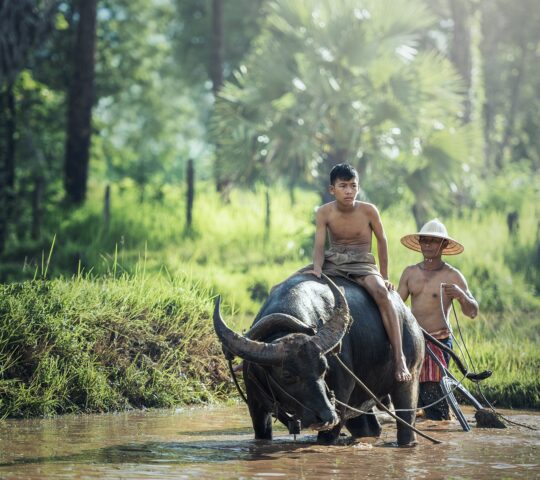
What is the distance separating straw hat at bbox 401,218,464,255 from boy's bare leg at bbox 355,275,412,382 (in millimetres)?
1480

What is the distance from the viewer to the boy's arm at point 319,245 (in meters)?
8.54

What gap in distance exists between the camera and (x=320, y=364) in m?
7.61

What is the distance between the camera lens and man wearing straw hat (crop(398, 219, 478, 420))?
10203 mm

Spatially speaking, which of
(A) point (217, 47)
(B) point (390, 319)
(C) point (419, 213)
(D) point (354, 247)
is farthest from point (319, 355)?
(A) point (217, 47)

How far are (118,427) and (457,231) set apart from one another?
15.2m

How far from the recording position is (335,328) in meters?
7.67

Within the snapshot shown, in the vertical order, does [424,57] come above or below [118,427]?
above

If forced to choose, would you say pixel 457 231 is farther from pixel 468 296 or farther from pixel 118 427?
pixel 118 427

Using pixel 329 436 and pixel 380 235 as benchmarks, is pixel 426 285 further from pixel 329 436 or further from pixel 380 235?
pixel 329 436

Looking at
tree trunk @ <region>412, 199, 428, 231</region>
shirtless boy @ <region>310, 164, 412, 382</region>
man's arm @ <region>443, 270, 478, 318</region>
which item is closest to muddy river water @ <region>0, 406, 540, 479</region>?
shirtless boy @ <region>310, 164, 412, 382</region>

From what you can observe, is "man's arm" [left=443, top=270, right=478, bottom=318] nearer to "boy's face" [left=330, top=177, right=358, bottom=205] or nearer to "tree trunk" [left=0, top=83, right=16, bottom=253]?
"boy's face" [left=330, top=177, right=358, bottom=205]

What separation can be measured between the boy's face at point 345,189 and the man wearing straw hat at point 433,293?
172cm

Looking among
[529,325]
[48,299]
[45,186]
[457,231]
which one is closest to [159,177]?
[45,186]

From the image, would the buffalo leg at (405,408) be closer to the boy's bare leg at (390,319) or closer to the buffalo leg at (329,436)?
the boy's bare leg at (390,319)
